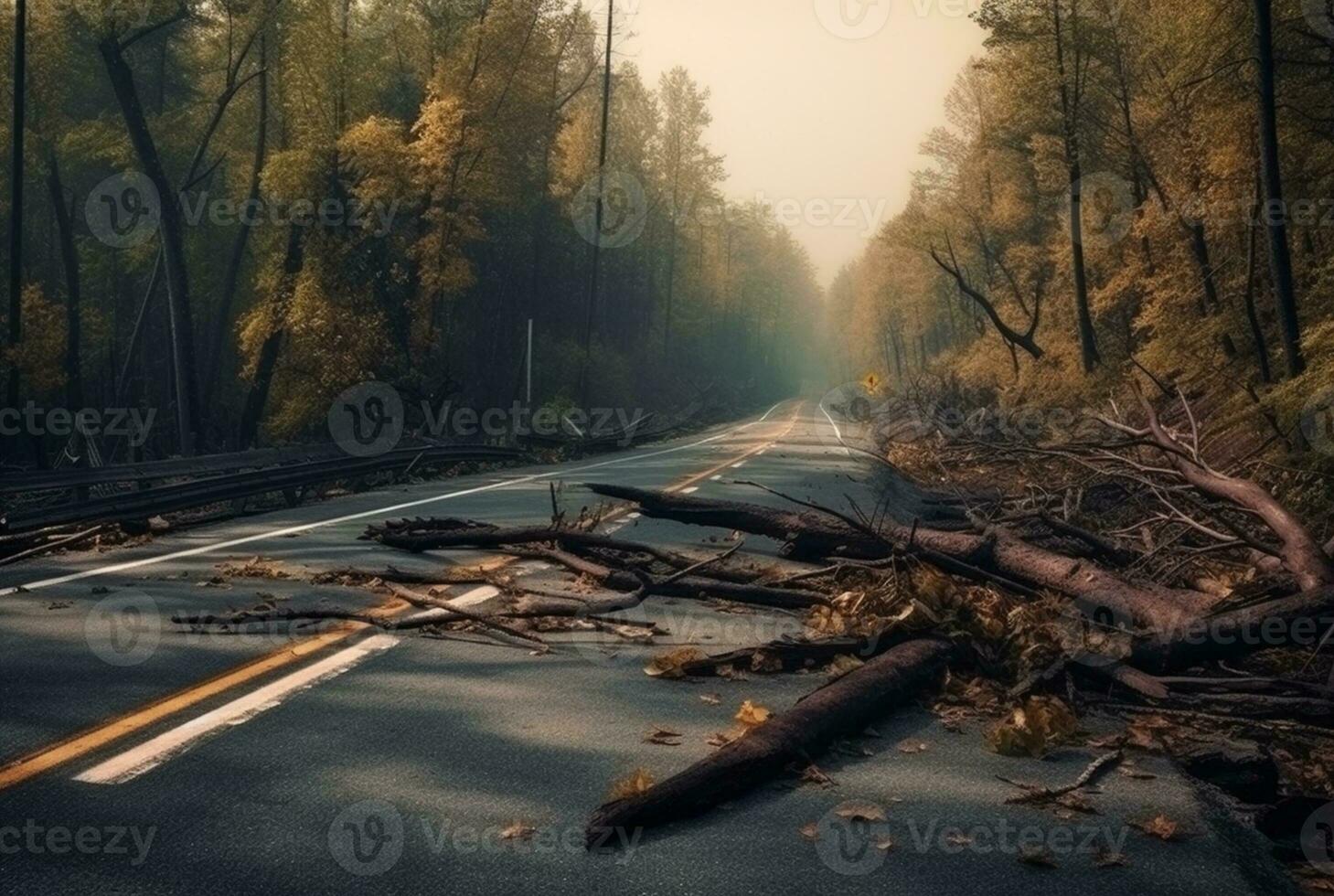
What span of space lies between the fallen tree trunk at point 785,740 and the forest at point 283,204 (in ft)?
74.2

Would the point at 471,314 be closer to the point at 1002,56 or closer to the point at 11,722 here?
the point at 1002,56

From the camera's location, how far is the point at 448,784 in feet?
12.8

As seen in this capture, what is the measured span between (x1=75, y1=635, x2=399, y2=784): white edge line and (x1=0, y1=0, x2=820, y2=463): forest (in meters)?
20.9

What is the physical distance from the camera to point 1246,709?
5.16 metres

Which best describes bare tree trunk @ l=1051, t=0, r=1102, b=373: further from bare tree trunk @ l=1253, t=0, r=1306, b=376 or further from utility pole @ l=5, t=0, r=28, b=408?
utility pole @ l=5, t=0, r=28, b=408

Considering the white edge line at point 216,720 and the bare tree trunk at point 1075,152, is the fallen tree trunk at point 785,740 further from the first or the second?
the bare tree trunk at point 1075,152

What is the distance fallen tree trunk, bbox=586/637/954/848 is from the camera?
139 inches

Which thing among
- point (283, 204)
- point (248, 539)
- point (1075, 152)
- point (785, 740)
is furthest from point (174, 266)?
point (1075, 152)

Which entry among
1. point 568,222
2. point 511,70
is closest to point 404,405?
point 511,70

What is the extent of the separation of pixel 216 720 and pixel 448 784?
1.33m

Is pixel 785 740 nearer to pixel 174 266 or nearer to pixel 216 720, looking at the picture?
pixel 216 720

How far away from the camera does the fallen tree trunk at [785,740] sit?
11.6 ft

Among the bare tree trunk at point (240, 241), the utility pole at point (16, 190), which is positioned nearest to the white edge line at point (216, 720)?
the utility pole at point (16, 190)

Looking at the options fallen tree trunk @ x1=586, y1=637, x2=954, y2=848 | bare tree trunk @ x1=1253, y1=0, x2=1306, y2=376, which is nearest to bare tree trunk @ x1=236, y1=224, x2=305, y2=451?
bare tree trunk @ x1=1253, y1=0, x2=1306, y2=376
